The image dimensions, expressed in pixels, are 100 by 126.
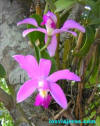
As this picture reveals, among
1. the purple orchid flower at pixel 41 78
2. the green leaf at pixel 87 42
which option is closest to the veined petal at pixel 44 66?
the purple orchid flower at pixel 41 78

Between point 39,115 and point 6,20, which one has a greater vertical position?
point 6,20

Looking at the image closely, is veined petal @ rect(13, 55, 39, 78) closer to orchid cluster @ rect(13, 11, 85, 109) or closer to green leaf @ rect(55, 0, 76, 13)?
orchid cluster @ rect(13, 11, 85, 109)

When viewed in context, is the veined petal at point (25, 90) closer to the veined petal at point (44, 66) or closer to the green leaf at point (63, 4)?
the veined petal at point (44, 66)

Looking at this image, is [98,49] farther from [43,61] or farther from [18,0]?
[18,0]

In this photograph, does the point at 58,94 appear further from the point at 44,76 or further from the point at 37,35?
the point at 37,35

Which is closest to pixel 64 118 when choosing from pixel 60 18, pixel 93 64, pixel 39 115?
pixel 39 115

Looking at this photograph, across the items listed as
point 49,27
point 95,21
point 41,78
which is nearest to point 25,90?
point 41,78

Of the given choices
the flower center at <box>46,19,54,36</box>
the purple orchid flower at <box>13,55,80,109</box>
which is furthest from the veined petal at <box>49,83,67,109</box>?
the flower center at <box>46,19,54,36</box>
